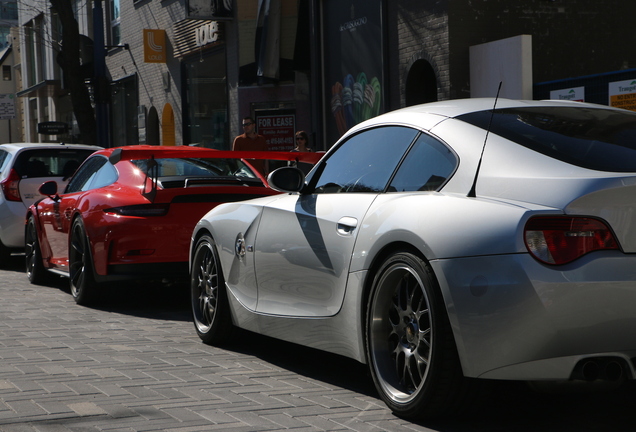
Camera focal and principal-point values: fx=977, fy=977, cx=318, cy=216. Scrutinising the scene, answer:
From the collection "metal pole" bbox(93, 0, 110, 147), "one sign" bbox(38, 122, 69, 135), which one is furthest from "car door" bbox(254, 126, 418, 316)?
"one sign" bbox(38, 122, 69, 135)

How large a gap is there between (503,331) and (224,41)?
19.0m

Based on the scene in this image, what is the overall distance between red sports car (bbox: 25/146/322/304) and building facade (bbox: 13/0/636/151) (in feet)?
8.42

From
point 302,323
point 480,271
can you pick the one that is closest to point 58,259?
point 302,323

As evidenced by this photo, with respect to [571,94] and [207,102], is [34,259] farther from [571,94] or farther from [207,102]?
[207,102]

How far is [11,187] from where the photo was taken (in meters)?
11.9

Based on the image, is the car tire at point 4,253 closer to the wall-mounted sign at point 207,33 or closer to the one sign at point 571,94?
the one sign at point 571,94

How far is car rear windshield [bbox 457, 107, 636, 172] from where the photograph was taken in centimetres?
407

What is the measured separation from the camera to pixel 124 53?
94.0 ft

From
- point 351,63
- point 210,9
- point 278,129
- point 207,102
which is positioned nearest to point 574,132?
point 351,63

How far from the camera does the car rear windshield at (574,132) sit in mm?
4068

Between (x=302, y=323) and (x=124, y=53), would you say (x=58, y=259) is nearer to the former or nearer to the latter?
(x=302, y=323)

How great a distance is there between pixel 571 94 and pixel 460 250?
30.3 feet

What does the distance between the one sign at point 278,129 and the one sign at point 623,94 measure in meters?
8.89

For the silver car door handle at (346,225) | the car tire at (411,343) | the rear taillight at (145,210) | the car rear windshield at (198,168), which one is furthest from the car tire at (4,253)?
the car tire at (411,343)
